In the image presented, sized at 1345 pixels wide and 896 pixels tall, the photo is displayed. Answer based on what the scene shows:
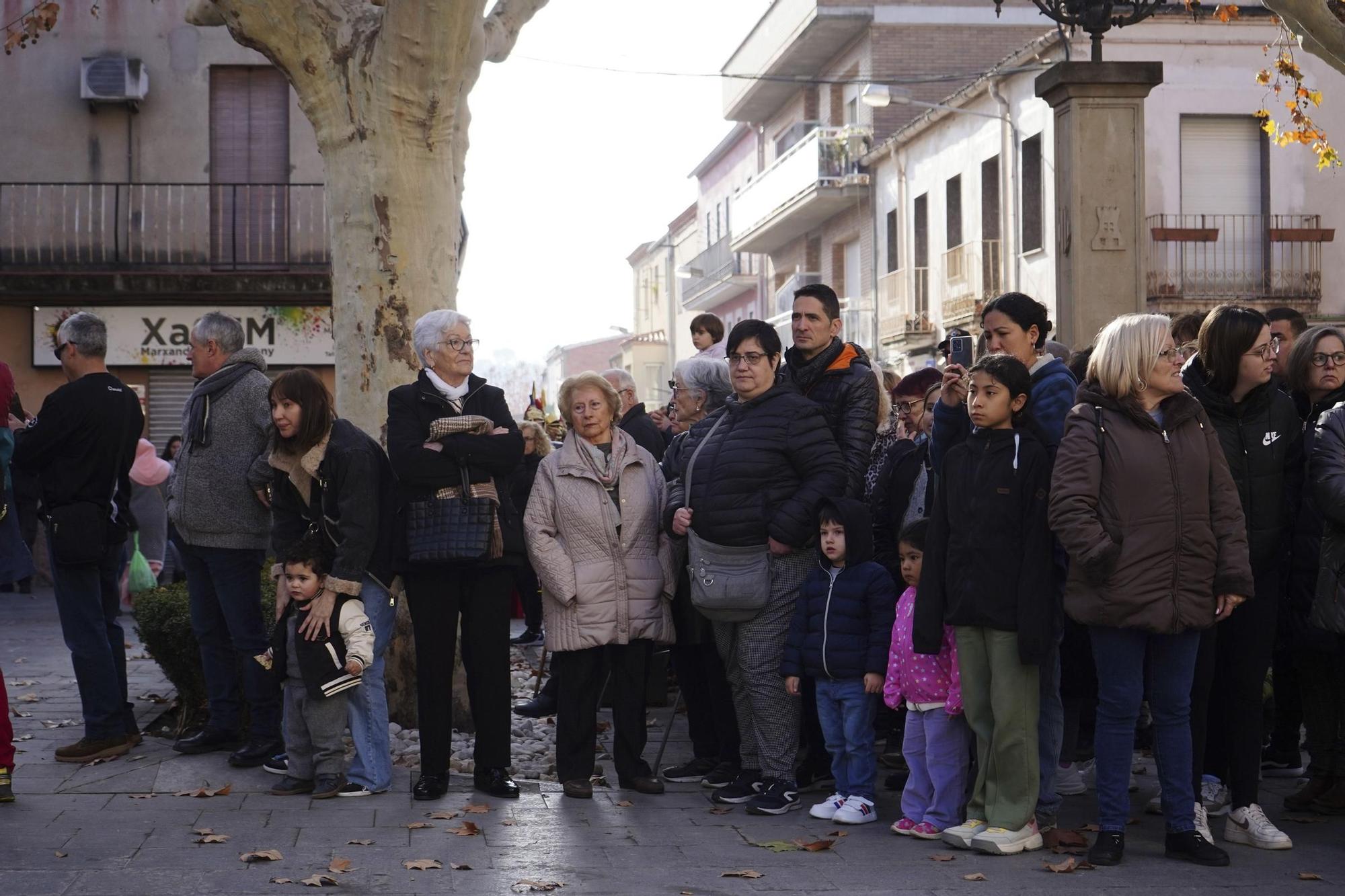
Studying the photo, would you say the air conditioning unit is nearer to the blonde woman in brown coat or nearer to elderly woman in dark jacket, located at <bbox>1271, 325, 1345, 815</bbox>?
the blonde woman in brown coat

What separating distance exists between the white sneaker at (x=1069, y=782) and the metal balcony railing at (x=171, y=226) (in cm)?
1771

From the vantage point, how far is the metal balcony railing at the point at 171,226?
76.5ft

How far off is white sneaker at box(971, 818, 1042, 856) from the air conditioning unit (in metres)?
19.9

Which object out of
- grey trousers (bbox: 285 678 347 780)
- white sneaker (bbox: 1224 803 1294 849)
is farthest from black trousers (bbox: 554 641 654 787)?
white sneaker (bbox: 1224 803 1294 849)

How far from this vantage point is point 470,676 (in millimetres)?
7523

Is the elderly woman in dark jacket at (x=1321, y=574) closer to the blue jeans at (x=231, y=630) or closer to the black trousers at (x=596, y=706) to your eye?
the black trousers at (x=596, y=706)

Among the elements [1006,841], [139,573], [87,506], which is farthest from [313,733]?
[139,573]

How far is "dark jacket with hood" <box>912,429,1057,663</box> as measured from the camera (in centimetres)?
633

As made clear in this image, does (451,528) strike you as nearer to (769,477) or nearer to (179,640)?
(769,477)

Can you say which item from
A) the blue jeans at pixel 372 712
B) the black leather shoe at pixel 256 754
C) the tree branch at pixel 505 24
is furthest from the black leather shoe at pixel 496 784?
the tree branch at pixel 505 24

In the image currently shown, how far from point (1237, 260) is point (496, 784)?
858 inches

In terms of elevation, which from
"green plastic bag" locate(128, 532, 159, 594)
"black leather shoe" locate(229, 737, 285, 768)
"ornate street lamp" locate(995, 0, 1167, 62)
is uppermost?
"ornate street lamp" locate(995, 0, 1167, 62)

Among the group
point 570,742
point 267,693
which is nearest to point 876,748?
point 570,742

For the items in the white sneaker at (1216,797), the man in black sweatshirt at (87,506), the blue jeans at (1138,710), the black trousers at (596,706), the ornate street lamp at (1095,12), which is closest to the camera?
the blue jeans at (1138,710)
